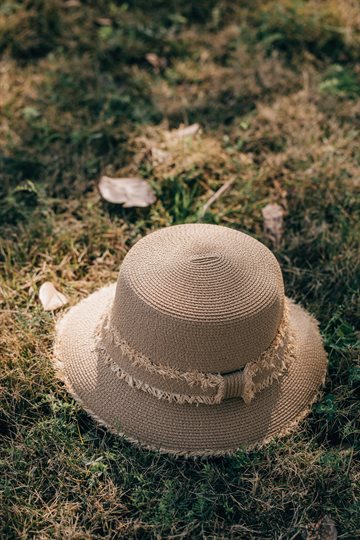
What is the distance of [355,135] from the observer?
329 centimetres

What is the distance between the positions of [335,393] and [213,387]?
545mm

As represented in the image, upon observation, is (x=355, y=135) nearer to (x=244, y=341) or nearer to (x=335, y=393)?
(x=335, y=393)

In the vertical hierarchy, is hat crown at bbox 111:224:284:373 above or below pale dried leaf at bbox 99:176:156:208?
above

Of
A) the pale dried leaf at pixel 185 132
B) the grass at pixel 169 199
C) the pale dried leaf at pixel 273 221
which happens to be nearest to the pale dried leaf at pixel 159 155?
the grass at pixel 169 199

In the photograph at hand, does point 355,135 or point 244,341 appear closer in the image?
point 244,341

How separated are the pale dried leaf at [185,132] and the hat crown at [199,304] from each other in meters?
1.35

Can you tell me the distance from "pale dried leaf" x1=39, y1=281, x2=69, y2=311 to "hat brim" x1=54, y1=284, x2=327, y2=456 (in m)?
0.26

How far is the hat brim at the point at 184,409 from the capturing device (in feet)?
6.40

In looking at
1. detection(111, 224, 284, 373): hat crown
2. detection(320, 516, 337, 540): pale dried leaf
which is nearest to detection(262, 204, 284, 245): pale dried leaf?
detection(111, 224, 284, 373): hat crown

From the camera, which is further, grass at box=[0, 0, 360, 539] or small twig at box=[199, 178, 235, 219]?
small twig at box=[199, 178, 235, 219]

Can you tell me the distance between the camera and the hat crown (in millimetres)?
1868

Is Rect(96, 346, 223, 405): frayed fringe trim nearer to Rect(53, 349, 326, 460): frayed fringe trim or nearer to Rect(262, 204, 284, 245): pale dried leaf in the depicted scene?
Rect(53, 349, 326, 460): frayed fringe trim

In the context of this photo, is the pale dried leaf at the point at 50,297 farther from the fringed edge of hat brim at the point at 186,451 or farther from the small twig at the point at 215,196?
the small twig at the point at 215,196

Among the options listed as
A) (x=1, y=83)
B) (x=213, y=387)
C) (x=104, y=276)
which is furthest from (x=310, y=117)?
(x=213, y=387)
